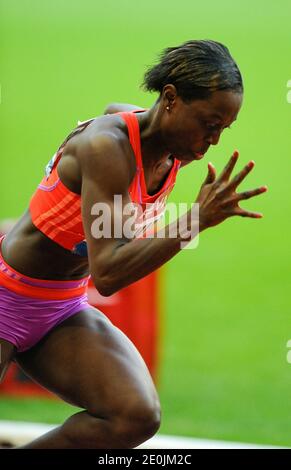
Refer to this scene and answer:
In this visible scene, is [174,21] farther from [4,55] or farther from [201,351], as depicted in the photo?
[201,351]

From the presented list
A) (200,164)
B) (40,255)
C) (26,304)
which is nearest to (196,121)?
(40,255)

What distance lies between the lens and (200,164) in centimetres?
1057

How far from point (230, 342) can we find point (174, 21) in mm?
5582

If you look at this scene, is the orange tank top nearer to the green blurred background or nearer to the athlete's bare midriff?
the athlete's bare midriff

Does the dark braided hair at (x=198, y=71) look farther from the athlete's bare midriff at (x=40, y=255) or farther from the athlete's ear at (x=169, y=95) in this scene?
the athlete's bare midriff at (x=40, y=255)

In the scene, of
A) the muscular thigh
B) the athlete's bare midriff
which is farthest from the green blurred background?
the athlete's bare midriff

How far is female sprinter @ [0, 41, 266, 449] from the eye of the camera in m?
2.97

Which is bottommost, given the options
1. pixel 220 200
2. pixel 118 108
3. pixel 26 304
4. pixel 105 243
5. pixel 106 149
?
pixel 26 304

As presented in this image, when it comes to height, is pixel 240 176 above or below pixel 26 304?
above

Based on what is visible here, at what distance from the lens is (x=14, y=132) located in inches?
481

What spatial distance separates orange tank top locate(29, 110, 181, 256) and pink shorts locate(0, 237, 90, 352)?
7.2 inches

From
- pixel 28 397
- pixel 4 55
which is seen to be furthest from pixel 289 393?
pixel 4 55

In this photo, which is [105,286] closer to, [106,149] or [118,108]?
[106,149]

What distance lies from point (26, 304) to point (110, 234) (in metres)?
0.59
